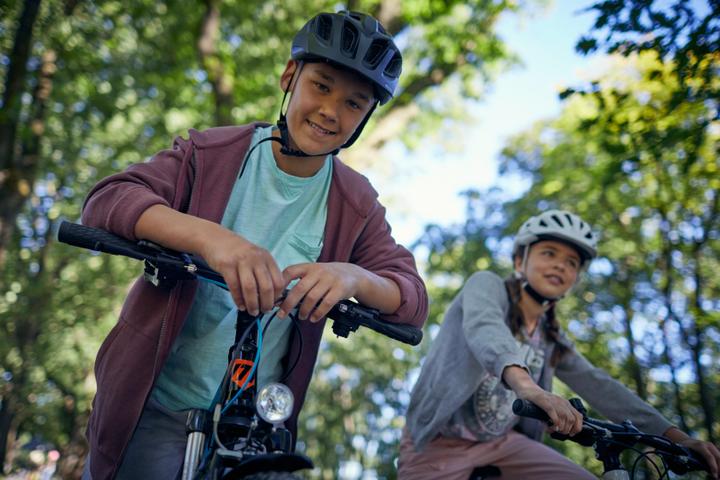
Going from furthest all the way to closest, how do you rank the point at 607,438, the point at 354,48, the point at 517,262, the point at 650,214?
the point at 650,214, the point at 517,262, the point at 607,438, the point at 354,48

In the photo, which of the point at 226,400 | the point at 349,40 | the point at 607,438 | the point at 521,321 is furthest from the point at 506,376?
the point at 349,40

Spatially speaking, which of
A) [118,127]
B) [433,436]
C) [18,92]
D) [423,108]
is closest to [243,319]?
[433,436]

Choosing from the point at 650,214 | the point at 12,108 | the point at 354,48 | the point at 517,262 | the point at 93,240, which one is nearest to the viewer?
the point at 93,240

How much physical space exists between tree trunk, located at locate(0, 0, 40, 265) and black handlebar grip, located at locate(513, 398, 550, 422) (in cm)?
689

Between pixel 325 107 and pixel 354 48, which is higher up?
pixel 354 48

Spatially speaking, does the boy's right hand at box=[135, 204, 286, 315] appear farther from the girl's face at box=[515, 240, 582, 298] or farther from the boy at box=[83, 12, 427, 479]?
the girl's face at box=[515, 240, 582, 298]

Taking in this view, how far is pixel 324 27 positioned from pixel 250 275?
4.39 feet

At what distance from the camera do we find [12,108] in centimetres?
756

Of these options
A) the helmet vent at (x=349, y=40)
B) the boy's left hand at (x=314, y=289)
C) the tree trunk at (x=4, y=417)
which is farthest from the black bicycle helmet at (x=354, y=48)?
the tree trunk at (x=4, y=417)

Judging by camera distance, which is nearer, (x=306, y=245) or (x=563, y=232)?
(x=306, y=245)

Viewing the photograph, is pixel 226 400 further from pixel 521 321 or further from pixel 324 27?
pixel 521 321

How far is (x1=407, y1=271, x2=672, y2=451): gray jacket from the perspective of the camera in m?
3.53

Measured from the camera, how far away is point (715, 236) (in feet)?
28.5

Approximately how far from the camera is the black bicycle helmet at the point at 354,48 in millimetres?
2549
